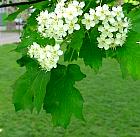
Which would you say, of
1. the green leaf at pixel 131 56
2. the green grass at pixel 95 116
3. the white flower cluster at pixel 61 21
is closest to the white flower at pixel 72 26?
the white flower cluster at pixel 61 21

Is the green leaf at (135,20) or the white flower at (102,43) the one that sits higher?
the green leaf at (135,20)

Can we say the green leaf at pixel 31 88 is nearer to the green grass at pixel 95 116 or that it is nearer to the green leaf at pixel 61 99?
the green leaf at pixel 61 99

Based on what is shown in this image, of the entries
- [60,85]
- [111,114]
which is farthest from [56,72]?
[111,114]

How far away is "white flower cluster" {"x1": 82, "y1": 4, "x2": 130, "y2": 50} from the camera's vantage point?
3.13 feet

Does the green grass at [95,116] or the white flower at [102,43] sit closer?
the white flower at [102,43]

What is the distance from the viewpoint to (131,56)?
0.94m

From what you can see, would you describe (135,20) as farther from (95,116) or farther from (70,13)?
(95,116)

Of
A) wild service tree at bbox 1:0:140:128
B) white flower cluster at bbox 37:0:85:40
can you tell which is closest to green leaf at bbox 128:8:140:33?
wild service tree at bbox 1:0:140:128

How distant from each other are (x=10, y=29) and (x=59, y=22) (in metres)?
25.4

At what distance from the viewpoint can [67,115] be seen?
0.99 meters

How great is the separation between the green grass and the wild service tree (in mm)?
3692

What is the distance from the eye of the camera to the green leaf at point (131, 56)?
3.06 feet

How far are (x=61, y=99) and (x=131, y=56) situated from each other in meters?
0.20

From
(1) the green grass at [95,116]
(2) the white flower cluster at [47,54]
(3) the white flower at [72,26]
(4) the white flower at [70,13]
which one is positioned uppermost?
(4) the white flower at [70,13]
